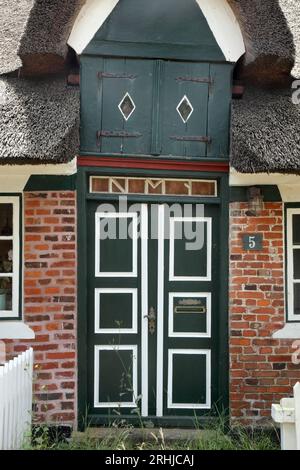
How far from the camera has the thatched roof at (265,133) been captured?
16.6 ft

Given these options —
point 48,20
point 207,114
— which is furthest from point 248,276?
point 48,20

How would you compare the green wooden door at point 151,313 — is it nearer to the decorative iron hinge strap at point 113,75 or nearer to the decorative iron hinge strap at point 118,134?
the decorative iron hinge strap at point 118,134

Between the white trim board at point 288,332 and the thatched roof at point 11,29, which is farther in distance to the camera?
the thatched roof at point 11,29

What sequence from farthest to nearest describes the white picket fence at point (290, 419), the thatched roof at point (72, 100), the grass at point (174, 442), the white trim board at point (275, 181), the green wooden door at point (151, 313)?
the green wooden door at point (151, 313) → the white trim board at point (275, 181) → the thatched roof at point (72, 100) → the grass at point (174, 442) → the white picket fence at point (290, 419)

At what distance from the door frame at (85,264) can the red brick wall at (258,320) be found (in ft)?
0.32

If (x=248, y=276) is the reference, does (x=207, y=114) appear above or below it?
above

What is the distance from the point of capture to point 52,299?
5.41 meters

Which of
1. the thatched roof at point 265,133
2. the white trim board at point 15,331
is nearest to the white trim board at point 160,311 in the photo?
the thatched roof at point 265,133

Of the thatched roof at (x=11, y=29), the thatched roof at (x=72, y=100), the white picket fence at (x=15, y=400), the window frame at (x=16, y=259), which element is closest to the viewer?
the white picket fence at (x=15, y=400)

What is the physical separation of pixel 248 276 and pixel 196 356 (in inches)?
39.1

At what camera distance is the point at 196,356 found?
5664 millimetres

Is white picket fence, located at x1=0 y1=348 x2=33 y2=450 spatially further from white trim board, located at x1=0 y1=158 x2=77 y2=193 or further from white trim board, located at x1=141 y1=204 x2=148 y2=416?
white trim board, located at x1=0 y1=158 x2=77 y2=193
